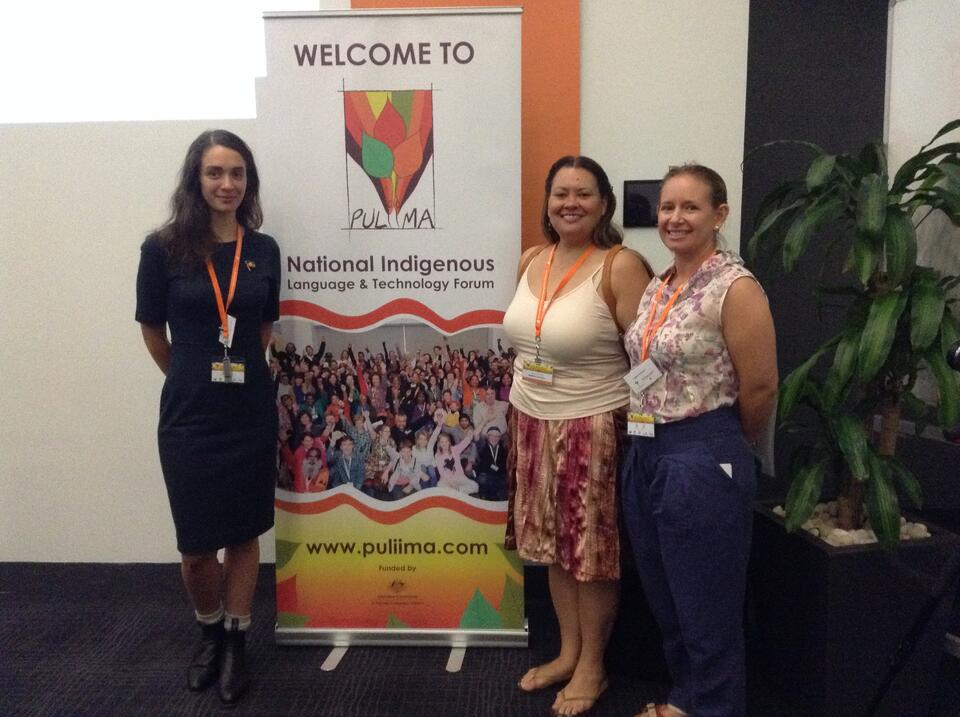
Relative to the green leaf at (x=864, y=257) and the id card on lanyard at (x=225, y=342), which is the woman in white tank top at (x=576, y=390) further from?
the id card on lanyard at (x=225, y=342)

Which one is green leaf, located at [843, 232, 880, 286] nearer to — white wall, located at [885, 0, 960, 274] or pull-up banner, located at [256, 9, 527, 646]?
white wall, located at [885, 0, 960, 274]

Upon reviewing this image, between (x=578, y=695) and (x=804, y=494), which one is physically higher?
(x=804, y=494)

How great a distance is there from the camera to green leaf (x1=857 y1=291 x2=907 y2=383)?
5.54 ft

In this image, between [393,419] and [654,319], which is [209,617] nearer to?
[393,419]

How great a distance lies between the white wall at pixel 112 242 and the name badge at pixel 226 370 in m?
0.96

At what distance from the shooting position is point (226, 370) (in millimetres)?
2018

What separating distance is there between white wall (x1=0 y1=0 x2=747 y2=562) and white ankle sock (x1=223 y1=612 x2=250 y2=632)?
2.08 feet

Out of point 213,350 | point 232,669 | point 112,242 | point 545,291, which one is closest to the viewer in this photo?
point 545,291

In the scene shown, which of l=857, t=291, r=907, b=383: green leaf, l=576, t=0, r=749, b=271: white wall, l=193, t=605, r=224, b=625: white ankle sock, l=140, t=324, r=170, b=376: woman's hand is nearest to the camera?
l=857, t=291, r=907, b=383: green leaf

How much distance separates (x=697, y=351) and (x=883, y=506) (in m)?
0.72

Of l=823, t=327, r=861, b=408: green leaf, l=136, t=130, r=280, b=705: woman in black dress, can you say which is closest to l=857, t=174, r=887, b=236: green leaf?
l=823, t=327, r=861, b=408: green leaf

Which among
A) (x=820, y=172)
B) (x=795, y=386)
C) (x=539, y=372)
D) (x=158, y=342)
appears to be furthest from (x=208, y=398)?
(x=820, y=172)

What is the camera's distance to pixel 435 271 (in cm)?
227

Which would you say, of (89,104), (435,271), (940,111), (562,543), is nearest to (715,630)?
(562,543)
